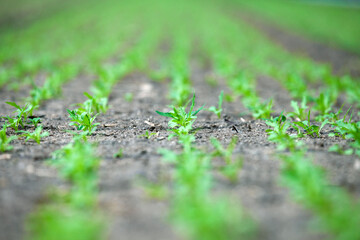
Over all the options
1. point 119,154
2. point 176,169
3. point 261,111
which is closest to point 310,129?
point 261,111

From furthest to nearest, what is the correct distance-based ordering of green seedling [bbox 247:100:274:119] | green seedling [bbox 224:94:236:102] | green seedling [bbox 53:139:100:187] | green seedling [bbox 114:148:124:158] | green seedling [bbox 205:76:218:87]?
green seedling [bbox 205:76:218:87] → green seedling [bbox 224:94:236:102] → green seedling [bbox 247:100:274:119] → green seedling [bbox 114:148:124:158] → green seedling [bbox 53:139:100:187]

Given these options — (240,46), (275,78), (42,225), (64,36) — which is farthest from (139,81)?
(64,36)

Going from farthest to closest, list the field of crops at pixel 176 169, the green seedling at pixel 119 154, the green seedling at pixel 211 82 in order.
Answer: the green seedling at pixel 211 82, the green seedling at pixel 119 154, the field of crops at pixel 176 169

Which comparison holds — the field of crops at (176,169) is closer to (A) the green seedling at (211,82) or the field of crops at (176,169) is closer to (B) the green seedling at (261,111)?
(B) the green seedling at (261,111)

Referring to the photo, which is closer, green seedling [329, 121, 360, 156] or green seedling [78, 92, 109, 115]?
green seedling [329, 121, 360, 156]

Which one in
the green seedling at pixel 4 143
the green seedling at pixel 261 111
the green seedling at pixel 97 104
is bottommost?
the green seedling at pixel 4 143

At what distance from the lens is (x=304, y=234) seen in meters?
1.54

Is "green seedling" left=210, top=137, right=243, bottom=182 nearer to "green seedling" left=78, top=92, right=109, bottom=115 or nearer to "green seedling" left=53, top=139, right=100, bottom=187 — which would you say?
"green seedling" left=53, top=139, right=100, bottom=187

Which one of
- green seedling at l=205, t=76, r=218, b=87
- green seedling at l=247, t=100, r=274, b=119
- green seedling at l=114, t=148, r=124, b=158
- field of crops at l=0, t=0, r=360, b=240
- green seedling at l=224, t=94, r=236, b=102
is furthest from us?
green seedling at l=205, t=76, r=218, b=87

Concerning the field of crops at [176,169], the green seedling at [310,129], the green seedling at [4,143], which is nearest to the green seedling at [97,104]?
the field of crops at [176,169]

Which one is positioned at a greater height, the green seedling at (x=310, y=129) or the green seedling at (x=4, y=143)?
the green seedling at (x=4, y=143)

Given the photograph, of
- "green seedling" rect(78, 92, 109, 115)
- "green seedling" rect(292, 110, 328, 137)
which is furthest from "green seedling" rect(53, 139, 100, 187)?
"green seedling" rect(292, 110, 328, 137)

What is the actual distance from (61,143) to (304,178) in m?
2.19

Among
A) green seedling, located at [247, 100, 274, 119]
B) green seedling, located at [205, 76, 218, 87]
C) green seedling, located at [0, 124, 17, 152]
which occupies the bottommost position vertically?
green seedling, located at [0, 124, 17, 152]
